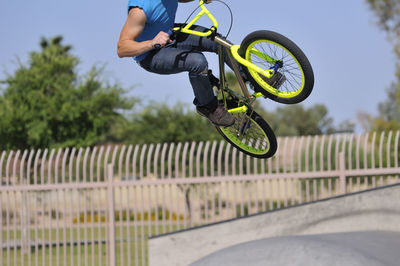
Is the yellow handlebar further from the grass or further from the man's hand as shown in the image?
the grass

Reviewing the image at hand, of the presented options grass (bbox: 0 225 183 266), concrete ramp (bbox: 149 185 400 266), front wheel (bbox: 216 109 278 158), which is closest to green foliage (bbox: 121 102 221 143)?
grass (bbox: 0 225 183 266)

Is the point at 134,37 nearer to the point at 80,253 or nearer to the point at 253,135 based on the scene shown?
the point at 253,135

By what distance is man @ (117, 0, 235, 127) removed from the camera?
13.4 ft

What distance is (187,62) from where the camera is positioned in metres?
4.34

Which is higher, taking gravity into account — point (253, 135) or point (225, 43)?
point (225, 43)

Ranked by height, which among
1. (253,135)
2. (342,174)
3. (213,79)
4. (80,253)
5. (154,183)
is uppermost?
(213,79)

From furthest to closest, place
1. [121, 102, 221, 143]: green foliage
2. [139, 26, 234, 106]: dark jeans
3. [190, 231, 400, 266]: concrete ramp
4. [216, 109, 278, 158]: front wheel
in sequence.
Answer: [121, 102, 221, 143]: green foliage < [190, 231, 400, 266]: concrete ramp < [216, 109, 278, 158]: front wheel < [139, 26, 234, 106]: dark jeans

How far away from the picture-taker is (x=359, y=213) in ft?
30.8

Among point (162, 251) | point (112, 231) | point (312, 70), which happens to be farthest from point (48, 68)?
point (312, 70)

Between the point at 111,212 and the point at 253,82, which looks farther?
the point at 111,212

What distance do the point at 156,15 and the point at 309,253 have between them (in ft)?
13.1

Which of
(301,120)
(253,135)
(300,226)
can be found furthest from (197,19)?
(301,120)

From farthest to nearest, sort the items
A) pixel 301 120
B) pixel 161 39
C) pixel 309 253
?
pixel 301 120 < pixel 309 253 < pixel 161 39

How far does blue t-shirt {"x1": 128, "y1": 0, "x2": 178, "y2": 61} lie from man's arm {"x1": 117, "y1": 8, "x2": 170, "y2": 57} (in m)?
0.07
